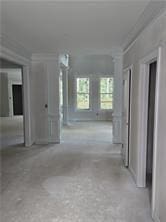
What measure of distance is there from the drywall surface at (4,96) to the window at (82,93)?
4.46m

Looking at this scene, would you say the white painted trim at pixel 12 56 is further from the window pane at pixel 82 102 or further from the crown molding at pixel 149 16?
the window pane at pixel 82 102

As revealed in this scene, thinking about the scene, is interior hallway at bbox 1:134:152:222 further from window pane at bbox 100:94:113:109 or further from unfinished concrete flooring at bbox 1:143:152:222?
window pane at bbox 100:94:113:109

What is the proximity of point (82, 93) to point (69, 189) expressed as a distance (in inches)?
279

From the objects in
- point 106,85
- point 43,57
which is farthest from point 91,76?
point 43,57

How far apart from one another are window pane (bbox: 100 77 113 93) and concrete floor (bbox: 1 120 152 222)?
5473 millimetres

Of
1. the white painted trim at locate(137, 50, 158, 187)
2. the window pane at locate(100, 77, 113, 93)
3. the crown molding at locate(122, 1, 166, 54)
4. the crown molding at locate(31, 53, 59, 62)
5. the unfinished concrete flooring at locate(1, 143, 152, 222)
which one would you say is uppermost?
the crown molding at locate(31, 53, 59, 62)

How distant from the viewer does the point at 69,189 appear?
2.93 meters

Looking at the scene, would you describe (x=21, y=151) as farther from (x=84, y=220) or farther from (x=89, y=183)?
(x=84, y=220)

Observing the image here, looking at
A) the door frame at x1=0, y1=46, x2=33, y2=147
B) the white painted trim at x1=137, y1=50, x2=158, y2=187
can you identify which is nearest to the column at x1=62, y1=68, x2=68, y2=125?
the door frame at x1=0, y1=46, x2=33, y2=147

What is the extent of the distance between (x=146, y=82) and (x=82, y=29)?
138 cm

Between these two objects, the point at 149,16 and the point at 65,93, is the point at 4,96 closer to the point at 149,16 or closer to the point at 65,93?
the point at 65,93

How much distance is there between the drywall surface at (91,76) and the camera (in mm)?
9484

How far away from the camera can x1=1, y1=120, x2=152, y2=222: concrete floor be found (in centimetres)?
232

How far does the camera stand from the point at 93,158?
14.0 ft
